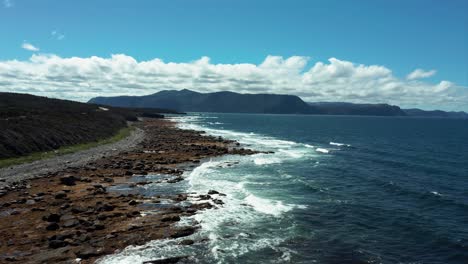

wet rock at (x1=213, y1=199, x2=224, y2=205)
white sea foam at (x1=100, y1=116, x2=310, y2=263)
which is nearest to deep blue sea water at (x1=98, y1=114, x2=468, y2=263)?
white sea foam at (x1=100, y1=116, x2=310, y2=263)

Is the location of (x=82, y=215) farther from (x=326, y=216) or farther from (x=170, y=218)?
(x=326, y=216)

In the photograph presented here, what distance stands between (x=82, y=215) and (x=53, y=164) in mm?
28630

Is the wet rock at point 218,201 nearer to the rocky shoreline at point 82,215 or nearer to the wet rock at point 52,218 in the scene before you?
the rocky shoreline at point 82,215

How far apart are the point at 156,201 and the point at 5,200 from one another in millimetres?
14540

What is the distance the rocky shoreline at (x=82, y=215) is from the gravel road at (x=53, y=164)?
1923mm

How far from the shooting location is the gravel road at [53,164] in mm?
49509

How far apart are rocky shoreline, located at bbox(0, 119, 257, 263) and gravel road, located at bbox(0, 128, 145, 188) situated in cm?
192

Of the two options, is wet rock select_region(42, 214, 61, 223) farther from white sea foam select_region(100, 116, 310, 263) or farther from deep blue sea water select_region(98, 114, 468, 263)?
deep blue sea water select_region(98, 114, 468, 263)

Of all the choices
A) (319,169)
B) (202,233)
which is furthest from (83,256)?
(319,169)

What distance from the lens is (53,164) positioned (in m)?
59.8

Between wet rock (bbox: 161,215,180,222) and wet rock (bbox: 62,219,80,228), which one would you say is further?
wet rock (bbox: 161,215,180,222)

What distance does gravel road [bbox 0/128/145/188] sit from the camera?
49.5 meters

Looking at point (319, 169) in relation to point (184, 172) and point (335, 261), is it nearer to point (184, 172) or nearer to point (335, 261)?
point (184, 172)

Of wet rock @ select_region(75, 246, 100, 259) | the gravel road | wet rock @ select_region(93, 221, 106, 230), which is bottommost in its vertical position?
the gravel road
